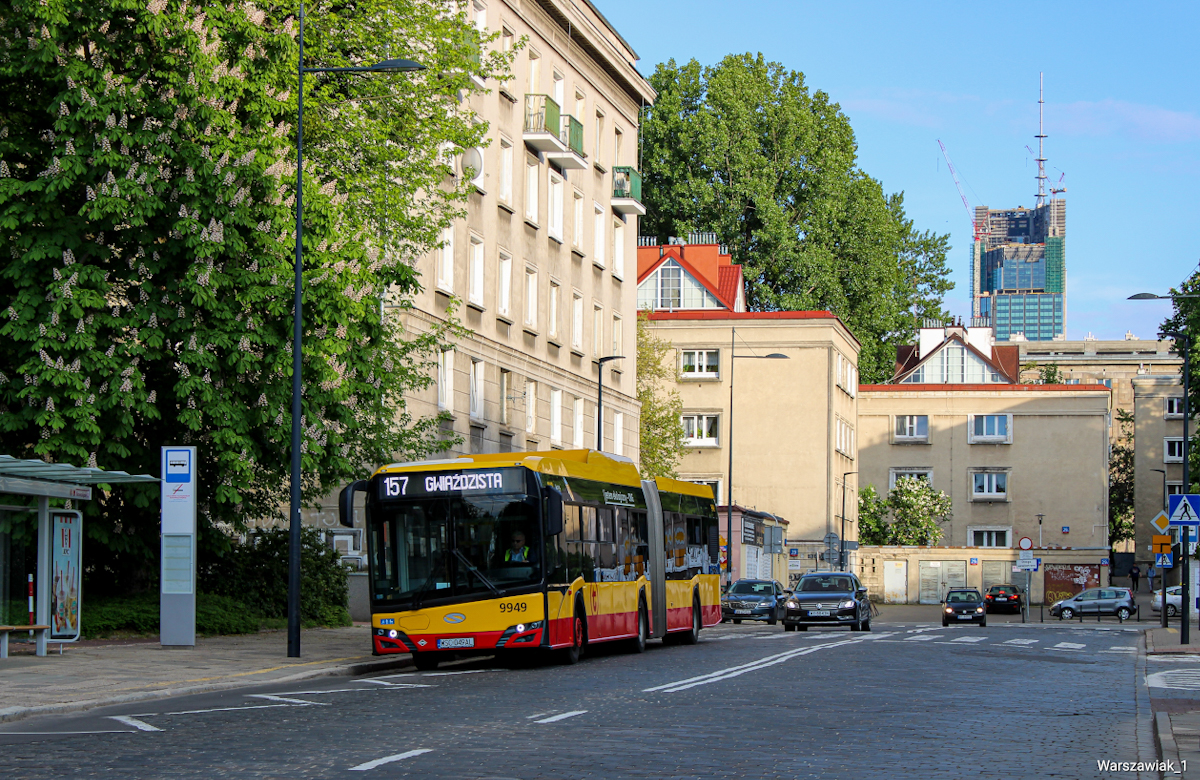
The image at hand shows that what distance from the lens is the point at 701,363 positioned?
7912cm

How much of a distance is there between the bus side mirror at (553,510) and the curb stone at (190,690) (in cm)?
321

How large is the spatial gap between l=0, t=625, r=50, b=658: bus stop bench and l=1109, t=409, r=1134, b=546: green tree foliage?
350 feet

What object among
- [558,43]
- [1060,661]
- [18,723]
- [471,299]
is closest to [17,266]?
[18,723]

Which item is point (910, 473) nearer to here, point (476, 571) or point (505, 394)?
point (505, 394)

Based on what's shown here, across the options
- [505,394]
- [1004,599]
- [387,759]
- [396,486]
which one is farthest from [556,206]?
[387,759]

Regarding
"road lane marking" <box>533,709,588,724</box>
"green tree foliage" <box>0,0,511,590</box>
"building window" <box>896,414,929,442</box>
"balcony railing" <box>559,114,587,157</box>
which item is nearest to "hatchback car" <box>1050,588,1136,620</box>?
"building window" <box>896,414,929,442</box>

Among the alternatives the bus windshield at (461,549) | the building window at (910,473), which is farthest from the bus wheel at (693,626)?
the building window at (910,473)

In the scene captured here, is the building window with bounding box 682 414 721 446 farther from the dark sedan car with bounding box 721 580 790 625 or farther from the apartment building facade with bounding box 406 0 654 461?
the dark sedan car with bounding box 721 580 790 625

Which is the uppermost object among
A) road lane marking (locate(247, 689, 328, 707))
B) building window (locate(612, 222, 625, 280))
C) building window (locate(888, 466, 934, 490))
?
building window (locate(612, 222, 625, 280))

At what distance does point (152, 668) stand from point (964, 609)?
40.5 meters

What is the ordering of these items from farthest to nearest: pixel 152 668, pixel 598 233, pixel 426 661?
pixel 598 233, pixel 426 661, pixel 152 668

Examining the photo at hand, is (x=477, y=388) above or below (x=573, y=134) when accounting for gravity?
below

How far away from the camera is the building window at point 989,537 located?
309 ft

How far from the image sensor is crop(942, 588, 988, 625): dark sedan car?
56.5m
